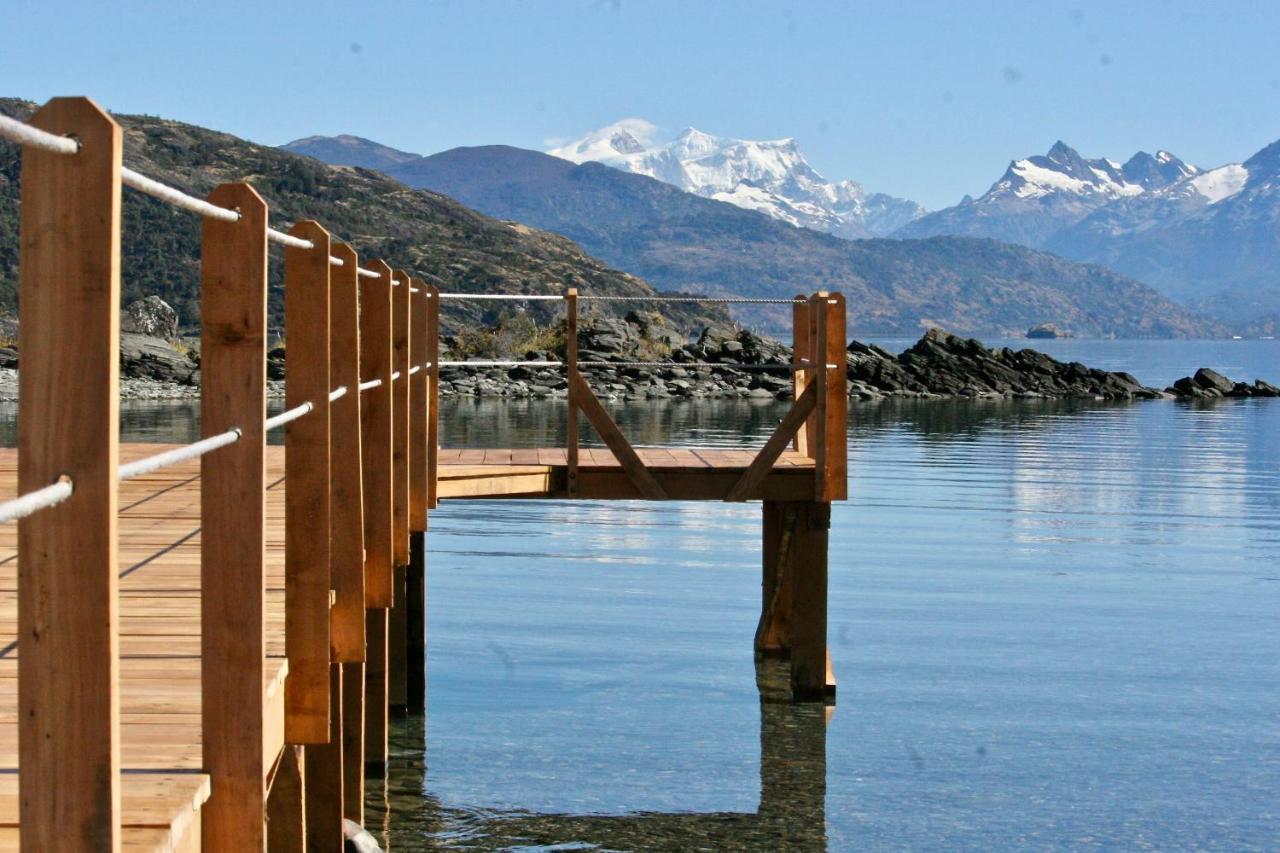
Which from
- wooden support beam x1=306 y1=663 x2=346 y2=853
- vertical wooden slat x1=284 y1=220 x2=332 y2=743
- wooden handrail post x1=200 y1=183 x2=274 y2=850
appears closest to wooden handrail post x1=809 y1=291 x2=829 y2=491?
wooden support beam x1=306 y1=663 x2=346 y2=853

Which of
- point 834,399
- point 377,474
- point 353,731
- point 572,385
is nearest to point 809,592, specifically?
point 834,399

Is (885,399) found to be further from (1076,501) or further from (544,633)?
(544,633)

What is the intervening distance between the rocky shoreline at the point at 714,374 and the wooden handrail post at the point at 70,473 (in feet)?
122

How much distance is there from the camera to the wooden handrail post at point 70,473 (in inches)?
77.8

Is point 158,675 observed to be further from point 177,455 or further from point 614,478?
point 614,478

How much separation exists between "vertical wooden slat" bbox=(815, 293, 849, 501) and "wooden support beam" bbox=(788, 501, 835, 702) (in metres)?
0.20

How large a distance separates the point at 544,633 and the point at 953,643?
3.15 m

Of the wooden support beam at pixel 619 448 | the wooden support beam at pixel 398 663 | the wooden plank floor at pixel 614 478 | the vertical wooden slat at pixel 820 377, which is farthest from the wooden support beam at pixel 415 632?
the vertical wooden slat at pixel 820 377

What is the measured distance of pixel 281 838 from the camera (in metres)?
4.99

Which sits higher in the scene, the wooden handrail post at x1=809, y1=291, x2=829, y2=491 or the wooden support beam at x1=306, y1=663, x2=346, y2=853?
the wooden handrail post at x1=809, y1=291, x2=829, y2=491

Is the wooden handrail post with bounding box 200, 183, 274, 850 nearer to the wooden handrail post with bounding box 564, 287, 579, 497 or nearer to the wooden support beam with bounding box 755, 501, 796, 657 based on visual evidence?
the wooden handrail post with bounding box 564, 287, 579, 497

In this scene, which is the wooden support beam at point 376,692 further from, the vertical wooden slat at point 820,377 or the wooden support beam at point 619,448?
the vertical wooden slat at point 820,377

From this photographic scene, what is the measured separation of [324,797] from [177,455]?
129 inches

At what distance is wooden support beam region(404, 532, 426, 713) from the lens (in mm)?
10547
